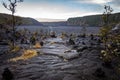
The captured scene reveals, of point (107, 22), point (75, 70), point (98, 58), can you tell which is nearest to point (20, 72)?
point (75, 70)

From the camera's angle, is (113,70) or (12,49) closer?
(113,70)

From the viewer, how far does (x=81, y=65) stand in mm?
18484

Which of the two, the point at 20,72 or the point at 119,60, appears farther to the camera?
the point at 119,60

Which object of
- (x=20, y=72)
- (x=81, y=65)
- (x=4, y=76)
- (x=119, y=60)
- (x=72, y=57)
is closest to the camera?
(x=4, y=76)

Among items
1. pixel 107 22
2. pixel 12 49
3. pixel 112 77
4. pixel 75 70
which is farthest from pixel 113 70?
pixel 12 49

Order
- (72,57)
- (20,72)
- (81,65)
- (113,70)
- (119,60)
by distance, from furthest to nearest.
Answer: (72,57)
(119,60)
(81,65)
(113,70)
(20,72)

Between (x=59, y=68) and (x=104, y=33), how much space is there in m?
7.61

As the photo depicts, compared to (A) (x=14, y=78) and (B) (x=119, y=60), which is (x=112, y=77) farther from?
(A) (x=14, y=78)

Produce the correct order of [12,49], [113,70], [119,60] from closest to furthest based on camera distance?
[113,70] < [119,60] < [12,49]

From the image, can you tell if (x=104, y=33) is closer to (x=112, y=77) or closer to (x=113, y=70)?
(x=113, y=70)

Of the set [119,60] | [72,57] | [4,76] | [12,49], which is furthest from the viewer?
[12,49]

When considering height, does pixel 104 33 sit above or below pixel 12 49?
above

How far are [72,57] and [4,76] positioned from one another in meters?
9.90

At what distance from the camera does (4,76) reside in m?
14.3
